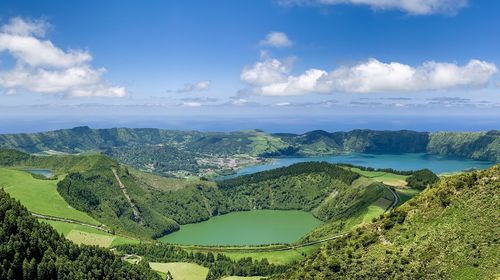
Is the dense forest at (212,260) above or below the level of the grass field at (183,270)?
below

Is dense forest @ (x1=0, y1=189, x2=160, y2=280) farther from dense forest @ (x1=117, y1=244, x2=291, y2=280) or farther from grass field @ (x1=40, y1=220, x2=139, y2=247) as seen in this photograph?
grass field @ (x1=40, y1=220, x2=139, y2=247)

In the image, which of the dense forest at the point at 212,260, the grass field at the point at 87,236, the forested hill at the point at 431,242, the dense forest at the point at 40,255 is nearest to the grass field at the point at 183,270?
the dense forest at the point at 212,260

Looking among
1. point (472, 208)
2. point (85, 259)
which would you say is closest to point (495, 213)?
point (472, 208)

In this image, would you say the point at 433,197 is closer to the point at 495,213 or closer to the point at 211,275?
the point at 495,213

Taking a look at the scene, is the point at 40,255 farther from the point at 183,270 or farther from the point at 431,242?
the point at 431,242

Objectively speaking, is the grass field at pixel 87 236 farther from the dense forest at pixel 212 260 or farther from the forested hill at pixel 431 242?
the forested hill at pixel 431 242

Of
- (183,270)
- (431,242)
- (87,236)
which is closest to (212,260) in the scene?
(183,270)
